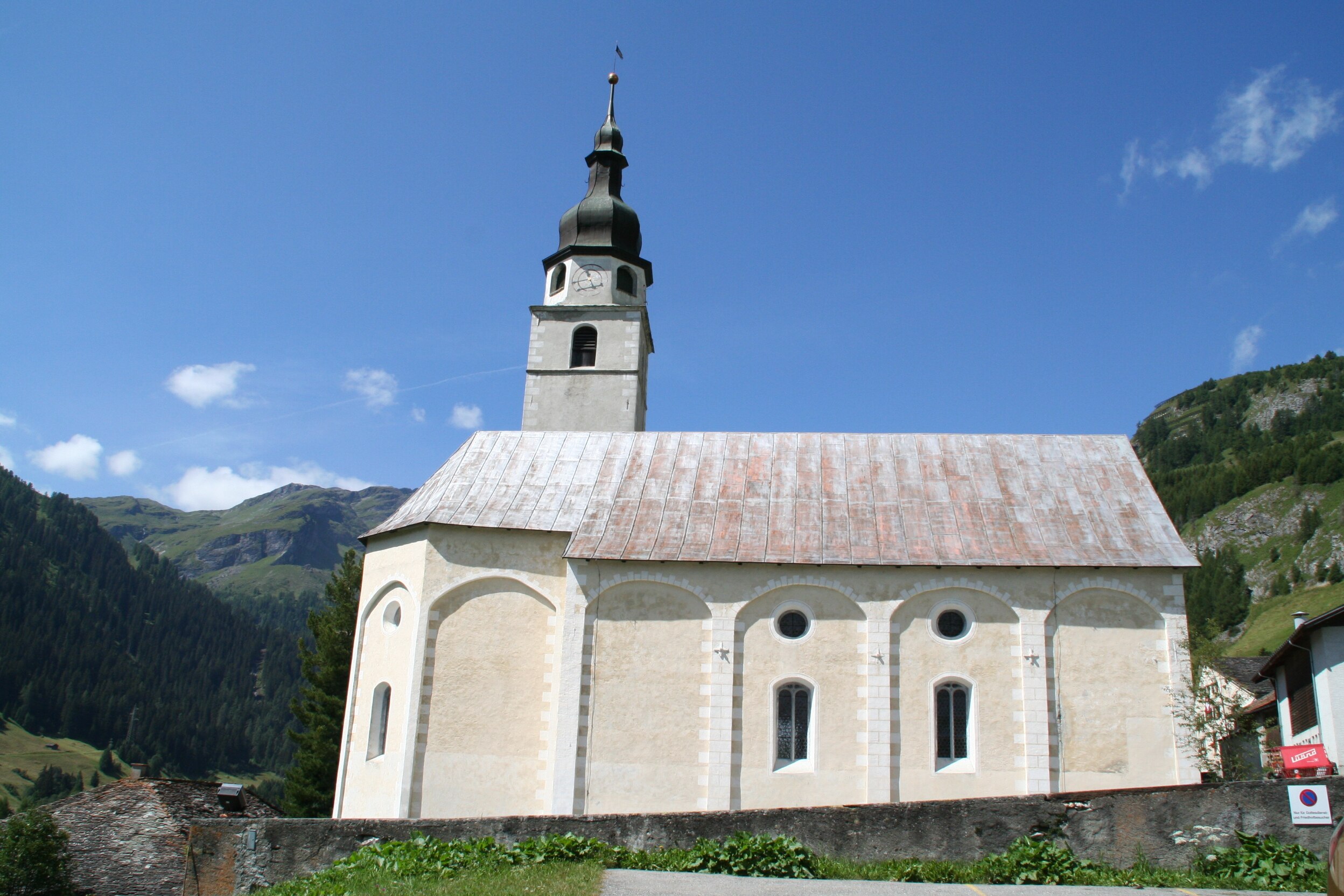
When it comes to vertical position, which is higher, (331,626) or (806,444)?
(806,444)

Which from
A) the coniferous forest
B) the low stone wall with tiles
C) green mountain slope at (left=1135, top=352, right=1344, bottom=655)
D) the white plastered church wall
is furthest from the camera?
the coniferous forest

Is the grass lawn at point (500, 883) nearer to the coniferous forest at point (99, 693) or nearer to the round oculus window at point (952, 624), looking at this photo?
the round oculus window at point (952, 624)

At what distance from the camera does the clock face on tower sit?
120ft

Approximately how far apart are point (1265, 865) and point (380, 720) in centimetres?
1958

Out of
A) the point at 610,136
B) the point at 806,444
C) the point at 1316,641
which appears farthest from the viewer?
the point at 610,136

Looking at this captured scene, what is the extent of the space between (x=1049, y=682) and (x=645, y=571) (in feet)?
33.5

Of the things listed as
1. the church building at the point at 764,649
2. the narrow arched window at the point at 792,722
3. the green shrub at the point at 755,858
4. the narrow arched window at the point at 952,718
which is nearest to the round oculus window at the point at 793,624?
the church building at the point at 764,649

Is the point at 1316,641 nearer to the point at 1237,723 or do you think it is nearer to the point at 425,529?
the point at 1237,723

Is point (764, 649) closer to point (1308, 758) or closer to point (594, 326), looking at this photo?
point (1308, 758)

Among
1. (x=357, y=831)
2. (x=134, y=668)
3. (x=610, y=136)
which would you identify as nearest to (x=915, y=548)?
(x=357, y=831)

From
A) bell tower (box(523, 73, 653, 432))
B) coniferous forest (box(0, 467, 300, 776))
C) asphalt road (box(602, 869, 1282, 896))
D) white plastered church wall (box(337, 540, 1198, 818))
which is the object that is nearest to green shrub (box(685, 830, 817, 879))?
asphalt road (box(602, 869, 1282, 896))

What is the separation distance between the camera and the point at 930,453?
28953 millimetres

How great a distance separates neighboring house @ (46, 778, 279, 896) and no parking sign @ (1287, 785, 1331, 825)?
24998mm

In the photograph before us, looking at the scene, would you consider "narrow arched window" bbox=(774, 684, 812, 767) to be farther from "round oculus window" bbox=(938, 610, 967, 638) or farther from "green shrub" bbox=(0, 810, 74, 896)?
"green shrub" bbox=(0, 810, 74, 896)
